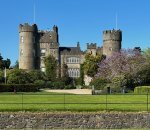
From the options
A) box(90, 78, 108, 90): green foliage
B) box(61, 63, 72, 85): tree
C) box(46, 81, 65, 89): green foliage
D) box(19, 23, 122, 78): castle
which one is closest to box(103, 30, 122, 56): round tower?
box(19, 23, 122, 78): castle

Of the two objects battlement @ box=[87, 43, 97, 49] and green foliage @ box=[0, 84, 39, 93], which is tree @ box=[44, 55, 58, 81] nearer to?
battlement @ box=[87, 43, 97, 49]

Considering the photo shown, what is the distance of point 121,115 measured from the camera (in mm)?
31500

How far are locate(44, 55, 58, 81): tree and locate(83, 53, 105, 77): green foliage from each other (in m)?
7.19

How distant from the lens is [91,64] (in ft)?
374

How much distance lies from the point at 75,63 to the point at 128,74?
119ft

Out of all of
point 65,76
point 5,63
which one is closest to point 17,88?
point 65,76

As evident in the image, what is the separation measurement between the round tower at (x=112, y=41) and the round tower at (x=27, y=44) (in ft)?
56.4

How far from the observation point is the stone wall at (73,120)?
30.9 meters

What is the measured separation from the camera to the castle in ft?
399

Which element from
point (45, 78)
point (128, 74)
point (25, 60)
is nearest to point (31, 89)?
point (128, 74)

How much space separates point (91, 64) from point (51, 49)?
1429 cm

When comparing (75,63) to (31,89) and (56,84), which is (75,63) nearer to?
(56,84)

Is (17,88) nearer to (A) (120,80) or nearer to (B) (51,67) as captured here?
(A) (120,80)

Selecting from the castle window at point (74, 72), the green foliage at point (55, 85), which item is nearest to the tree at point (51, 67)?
the castle window at point (74, 72)
